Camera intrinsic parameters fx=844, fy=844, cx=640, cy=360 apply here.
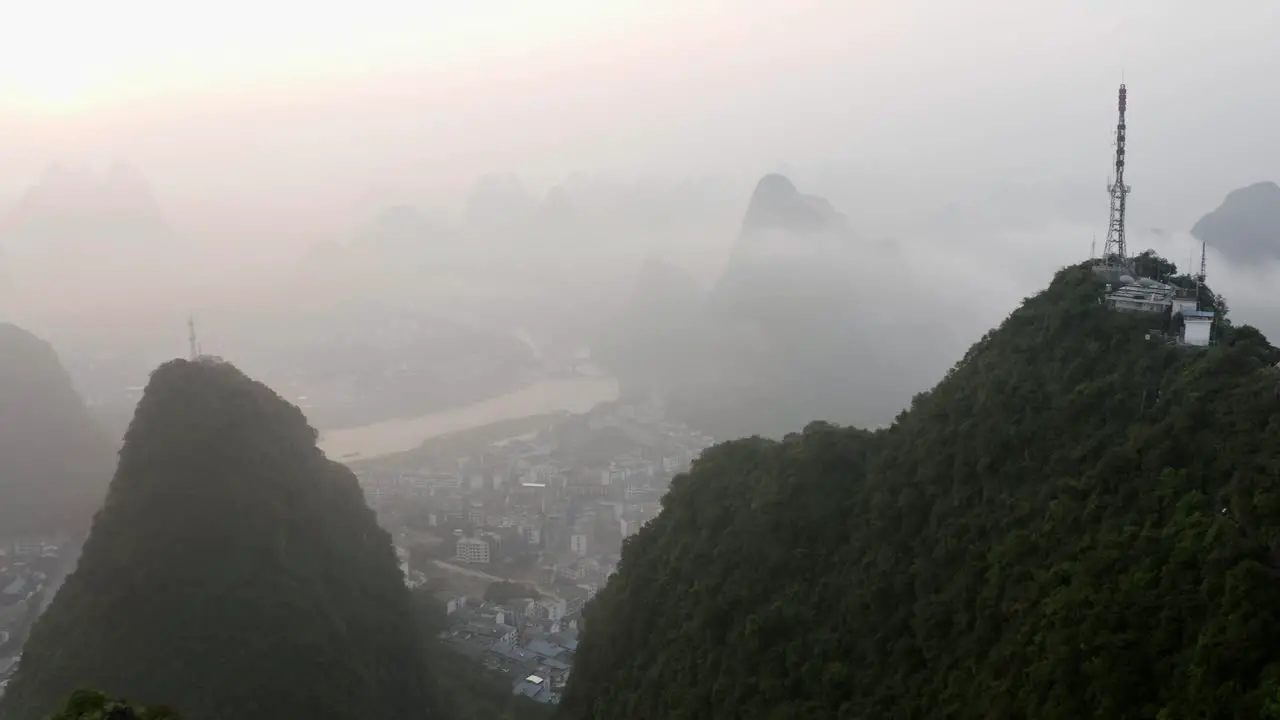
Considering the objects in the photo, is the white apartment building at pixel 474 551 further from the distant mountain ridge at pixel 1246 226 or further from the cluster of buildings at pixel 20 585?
the distant mountain ridge at pixel 1246 226

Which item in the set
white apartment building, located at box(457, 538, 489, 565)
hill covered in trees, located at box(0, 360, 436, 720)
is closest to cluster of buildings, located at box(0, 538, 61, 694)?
hill covered in trees, located at box(0, 360, 436, 720)

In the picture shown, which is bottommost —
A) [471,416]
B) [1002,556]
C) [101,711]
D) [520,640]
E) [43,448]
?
[520,640]

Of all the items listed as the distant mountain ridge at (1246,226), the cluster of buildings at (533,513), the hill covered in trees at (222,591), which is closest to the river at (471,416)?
the cluster of buildings at (533,513)

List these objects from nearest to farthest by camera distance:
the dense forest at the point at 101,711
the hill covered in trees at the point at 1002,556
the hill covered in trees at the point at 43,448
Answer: the hill covered in trees at the point at 1002,556, the dense forest at the point at 101,711, the hill covered in trees at the point at 43,448

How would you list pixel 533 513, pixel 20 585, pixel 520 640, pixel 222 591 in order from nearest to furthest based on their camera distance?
pixel 222 591
pixel 520 640
pixel 20 585
pixel 533 513

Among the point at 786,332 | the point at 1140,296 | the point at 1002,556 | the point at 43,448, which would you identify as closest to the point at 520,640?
→ the point at 1002,556

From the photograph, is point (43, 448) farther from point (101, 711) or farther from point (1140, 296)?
point (1140, 296)

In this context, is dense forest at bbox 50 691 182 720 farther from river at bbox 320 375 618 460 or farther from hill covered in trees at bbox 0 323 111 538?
river at bbox 320 375 618 460

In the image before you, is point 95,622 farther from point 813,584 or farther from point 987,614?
point 987,614

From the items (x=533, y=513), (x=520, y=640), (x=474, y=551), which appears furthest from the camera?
(x=533, y=513)
